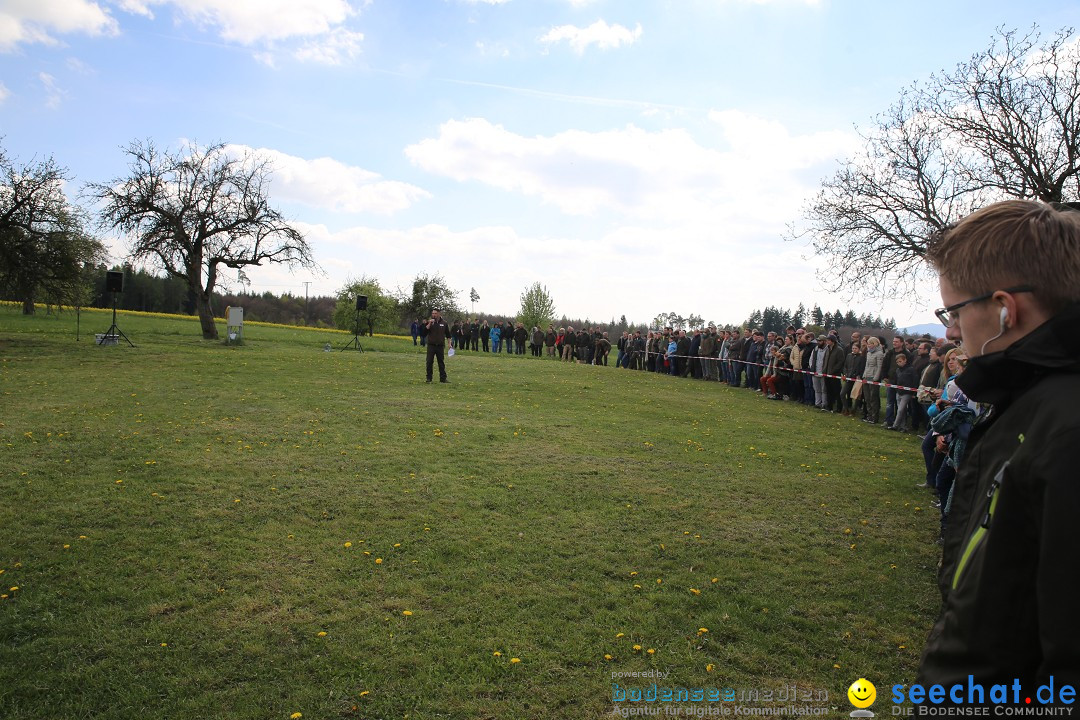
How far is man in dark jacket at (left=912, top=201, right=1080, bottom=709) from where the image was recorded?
116cm

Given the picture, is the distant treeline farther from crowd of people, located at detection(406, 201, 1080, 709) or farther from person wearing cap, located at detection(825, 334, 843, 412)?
crowd of people, located at detection(406, 201, 1080, 709)

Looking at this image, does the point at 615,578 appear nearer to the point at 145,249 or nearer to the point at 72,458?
the point at 72,458

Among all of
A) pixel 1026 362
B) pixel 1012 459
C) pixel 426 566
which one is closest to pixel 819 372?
pixel 426 566

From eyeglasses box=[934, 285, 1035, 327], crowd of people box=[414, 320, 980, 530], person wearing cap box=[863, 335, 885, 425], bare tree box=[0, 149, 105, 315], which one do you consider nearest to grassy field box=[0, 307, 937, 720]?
crowd of people box=[414, 320, 980, 530]

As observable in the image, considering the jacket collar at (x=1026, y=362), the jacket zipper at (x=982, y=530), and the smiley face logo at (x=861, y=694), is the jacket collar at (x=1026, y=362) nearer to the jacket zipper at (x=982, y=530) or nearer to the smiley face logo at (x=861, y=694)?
the jacket zipper at (x=982, y=530)

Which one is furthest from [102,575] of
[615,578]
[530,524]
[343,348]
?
[343,348]

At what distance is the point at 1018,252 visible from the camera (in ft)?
4.85

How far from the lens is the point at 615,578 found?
5.07 metres

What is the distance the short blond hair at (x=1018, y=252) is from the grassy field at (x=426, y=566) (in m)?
2.94

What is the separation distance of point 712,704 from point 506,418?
29.8 feet

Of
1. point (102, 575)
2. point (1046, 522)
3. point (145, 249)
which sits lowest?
point (102, 575)

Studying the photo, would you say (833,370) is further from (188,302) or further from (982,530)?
(188,302)

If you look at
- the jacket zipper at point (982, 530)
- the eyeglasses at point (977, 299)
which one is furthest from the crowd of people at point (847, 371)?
the jacket zipper at point (982, 530)

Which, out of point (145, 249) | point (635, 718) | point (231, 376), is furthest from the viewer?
point (145, 249)
